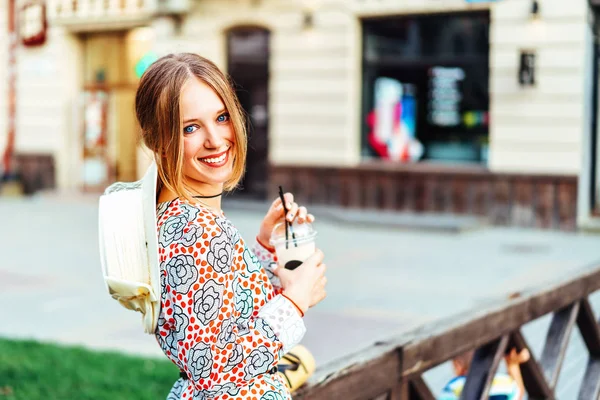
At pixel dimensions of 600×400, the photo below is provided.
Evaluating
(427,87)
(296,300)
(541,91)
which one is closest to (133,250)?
(296,300)

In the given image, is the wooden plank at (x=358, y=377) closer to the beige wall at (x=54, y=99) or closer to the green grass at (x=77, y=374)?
the green grass at (x=77, y=374)

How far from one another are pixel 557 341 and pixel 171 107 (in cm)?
218

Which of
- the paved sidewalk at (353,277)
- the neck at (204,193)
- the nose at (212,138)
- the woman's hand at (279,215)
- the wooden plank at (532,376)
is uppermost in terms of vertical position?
the nose at (212,138)

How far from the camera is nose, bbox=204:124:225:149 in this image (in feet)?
6.49

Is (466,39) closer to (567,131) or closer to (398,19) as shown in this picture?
(398,19)

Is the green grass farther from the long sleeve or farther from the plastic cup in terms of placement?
the plastic cup

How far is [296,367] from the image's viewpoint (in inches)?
88.9

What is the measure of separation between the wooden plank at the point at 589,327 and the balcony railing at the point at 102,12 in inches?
557

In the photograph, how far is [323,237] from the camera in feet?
42.9

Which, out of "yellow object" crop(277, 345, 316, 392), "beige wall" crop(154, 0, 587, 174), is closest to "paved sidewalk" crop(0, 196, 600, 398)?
"beige wall" crop(154, 0, 587, 174)

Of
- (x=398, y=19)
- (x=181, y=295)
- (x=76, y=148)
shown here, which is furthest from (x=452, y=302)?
(x=76, y=148)

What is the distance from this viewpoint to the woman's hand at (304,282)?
1994 millimetres

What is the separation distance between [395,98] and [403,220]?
244cm

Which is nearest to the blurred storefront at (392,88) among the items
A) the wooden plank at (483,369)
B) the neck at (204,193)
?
the wooden plank at (483,369)
